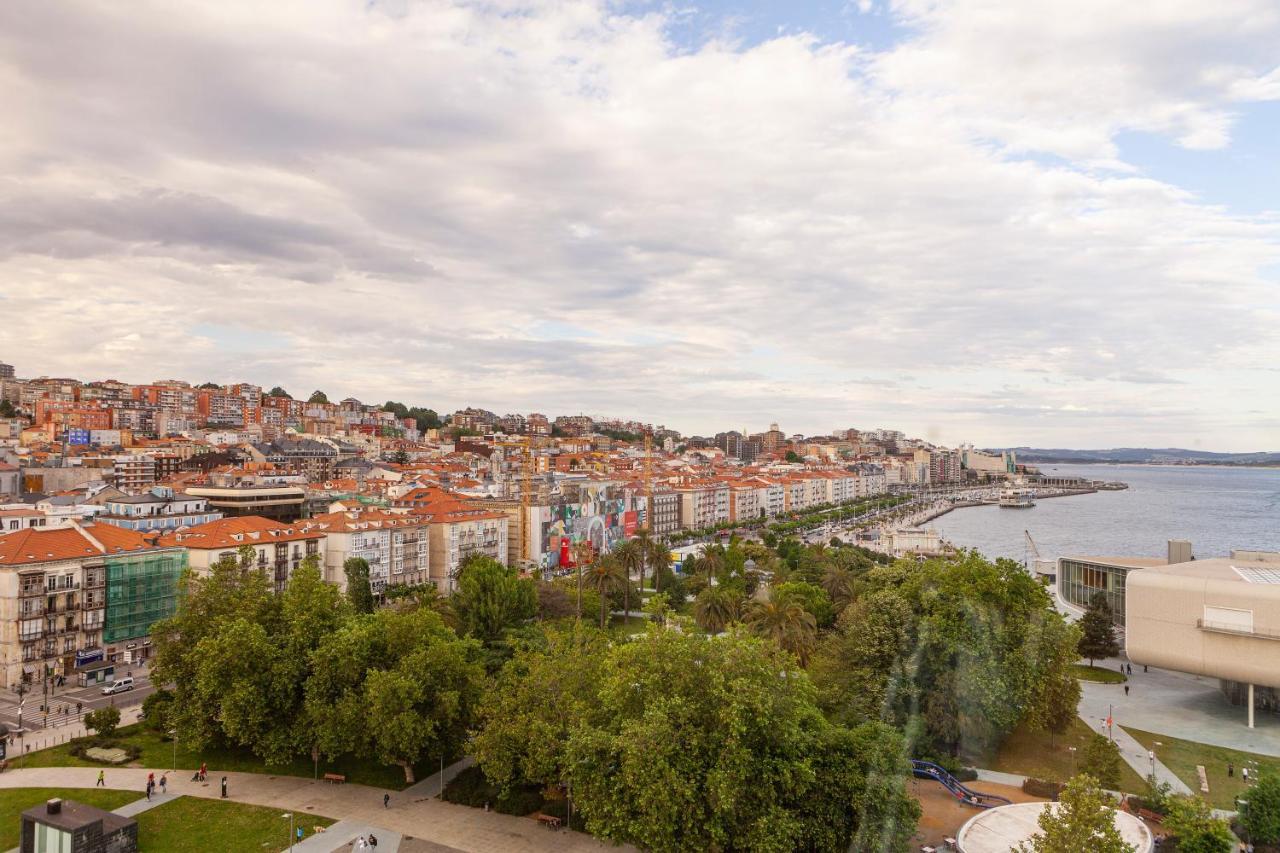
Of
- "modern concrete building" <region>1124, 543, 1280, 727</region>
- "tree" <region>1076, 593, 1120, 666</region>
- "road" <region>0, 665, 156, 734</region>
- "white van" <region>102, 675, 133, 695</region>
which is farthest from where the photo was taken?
"tree" <region>1076, 593, 1120, 666</region>

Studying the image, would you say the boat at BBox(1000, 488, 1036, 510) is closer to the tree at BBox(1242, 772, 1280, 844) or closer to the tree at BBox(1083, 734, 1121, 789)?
the tree at BBox(1083, 734, 1121, 789)

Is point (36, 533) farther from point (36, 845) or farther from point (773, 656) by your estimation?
point (773, 656)

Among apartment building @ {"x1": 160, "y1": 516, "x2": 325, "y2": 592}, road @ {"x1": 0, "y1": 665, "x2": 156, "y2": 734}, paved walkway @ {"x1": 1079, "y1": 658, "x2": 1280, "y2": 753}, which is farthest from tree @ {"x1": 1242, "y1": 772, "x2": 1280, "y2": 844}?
apartment building @ {"x1": 160, "y1": 516, "x2": 325, "y2": 592}

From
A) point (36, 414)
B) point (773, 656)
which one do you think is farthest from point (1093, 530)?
point (36, 414)

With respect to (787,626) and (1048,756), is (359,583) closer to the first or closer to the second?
(787,626)

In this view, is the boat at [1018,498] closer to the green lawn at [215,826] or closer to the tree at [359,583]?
the tree at [359,583]

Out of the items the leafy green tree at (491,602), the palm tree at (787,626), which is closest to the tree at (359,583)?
the leafy green tree at (491,602)

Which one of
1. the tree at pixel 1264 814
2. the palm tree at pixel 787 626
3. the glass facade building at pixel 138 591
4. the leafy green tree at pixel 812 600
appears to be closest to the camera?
the tree at pixel 1264 814
